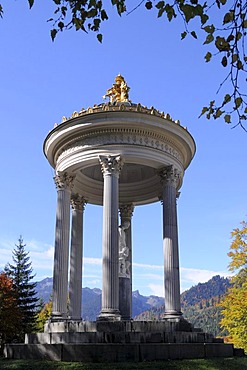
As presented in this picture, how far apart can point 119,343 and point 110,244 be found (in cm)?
578

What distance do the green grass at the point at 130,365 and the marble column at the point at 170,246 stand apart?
18.9 ft

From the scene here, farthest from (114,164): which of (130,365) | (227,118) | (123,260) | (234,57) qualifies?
(234,57)

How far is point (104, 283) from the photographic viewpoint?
74.8 feet

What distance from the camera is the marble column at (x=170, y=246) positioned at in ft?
79.0

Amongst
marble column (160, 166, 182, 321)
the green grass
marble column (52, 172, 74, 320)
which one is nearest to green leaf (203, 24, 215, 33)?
the green grass

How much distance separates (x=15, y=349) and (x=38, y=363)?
9.64ft

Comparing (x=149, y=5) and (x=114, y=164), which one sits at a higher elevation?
(x=114, y=164)

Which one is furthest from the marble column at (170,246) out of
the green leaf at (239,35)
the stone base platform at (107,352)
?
the green leaf at (239,35)

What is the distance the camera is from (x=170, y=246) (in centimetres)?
2502

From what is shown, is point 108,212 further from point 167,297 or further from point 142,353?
point 142,353

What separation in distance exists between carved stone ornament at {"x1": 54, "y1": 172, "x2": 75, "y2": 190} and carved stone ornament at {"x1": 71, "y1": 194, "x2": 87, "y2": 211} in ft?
12.2

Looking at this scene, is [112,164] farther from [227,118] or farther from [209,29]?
[209,29]

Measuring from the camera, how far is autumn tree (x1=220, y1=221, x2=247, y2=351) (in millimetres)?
35906

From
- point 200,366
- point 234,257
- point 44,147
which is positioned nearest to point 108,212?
point 44,147
